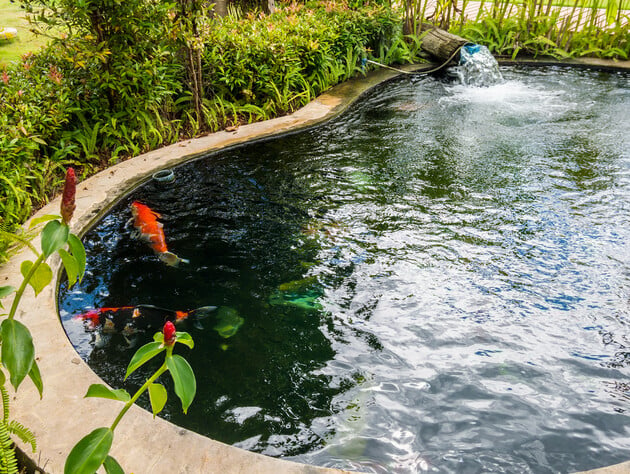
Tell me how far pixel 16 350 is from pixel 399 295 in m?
2.66

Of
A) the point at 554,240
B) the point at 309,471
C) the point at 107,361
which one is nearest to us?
the point at 309,471

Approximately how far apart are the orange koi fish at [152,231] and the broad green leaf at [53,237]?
2781 mm

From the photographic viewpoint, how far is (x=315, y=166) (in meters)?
5.62

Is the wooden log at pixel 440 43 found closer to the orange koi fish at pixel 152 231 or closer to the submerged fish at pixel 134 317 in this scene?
the orange koi fish at pixel 152 231

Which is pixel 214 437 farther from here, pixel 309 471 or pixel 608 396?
pixel 608 396

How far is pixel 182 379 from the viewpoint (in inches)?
49.4

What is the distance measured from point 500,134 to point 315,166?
2.49 meters

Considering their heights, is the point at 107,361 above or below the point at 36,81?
below

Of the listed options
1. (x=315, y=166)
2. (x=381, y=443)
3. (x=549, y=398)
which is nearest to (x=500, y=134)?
(x=315, y=166)

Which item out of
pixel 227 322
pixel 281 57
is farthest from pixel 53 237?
pixel 281 57

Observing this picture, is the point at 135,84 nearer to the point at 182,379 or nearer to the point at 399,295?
→ the point at 399,295

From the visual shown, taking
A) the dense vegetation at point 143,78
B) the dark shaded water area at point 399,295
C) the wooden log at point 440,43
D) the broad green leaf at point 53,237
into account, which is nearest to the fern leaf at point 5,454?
the dark shaded water area at point 399,295

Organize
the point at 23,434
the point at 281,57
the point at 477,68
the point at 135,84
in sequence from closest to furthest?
the point at 23,434 < the point at 135,84 < the point at 281,57 < the point at 477,68

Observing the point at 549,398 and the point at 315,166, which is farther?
the point at 315,166
